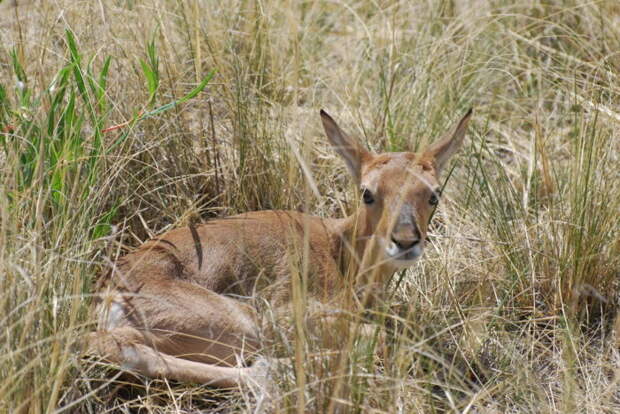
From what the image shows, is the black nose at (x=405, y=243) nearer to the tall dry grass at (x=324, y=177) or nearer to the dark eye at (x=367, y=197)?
the tall dry grass at (x=324, y=177)

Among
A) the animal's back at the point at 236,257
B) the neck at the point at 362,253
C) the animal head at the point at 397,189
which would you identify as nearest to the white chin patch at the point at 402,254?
the animal head at the point at 397,189

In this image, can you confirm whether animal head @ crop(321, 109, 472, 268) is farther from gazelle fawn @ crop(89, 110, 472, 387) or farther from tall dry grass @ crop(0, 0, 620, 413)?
tall dry grass @ crop(0, 0, 620, 413)

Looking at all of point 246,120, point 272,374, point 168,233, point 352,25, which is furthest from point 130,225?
point 352,25

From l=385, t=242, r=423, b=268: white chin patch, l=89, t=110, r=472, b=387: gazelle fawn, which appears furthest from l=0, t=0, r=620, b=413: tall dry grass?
l=385, t=242, r=423, b=268: white chin patch

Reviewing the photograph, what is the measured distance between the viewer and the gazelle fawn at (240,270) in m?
4.36

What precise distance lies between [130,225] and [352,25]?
3.23 m

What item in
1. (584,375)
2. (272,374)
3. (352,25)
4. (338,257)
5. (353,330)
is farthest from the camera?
(352,25)

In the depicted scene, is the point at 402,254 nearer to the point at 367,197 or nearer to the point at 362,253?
the point at 367,197

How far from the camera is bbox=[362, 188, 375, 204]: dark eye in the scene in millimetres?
4906

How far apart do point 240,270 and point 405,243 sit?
106cm

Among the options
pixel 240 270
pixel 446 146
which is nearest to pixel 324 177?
pixel 446 146

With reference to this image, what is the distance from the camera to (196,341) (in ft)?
15.2

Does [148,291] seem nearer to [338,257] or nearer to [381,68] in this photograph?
[338,257]

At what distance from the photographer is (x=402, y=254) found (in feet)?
14.6
